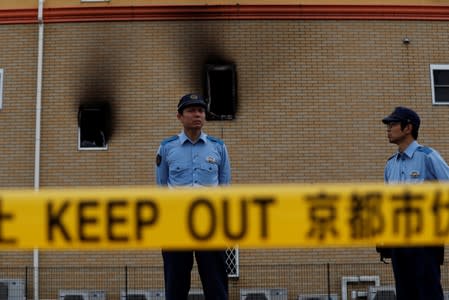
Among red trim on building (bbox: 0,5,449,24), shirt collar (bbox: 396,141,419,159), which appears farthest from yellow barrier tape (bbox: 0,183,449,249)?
red trim on building (bbox: 0,5,449,24)

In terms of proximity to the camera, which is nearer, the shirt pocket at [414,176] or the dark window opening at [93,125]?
the shirt pocket at [414,176]

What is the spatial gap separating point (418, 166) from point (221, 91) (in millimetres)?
7853

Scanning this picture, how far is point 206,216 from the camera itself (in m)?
3.31

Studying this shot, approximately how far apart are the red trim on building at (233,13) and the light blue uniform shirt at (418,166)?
7979 mm

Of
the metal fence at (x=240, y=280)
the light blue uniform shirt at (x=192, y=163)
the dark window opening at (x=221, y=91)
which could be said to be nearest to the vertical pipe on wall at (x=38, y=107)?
the metal fence at (x=240, y=280)

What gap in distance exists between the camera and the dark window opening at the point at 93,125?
41.3 ft

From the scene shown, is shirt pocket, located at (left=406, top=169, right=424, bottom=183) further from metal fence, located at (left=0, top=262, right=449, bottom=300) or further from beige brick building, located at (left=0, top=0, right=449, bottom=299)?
beige brick building, located at (left=0, top=0, right=449, bottom=299)

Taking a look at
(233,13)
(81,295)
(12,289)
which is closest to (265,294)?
(81,295)

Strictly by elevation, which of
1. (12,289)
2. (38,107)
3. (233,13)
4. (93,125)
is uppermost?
(233,13)

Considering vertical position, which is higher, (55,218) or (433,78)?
(433,78)

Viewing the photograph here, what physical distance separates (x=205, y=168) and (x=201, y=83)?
7730 millimetres

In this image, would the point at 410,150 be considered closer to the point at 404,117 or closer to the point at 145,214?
the point at 404,117

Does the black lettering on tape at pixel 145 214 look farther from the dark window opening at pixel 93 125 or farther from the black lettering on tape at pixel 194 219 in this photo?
the dark window opening at pixel 93 125

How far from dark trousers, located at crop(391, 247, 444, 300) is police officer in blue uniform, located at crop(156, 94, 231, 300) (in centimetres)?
139
